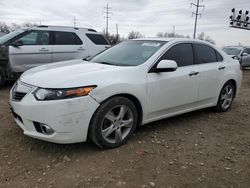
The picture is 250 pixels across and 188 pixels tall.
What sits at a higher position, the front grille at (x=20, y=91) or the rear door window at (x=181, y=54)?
the rear door window at (x=181, y=54)

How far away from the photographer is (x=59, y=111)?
323 cm

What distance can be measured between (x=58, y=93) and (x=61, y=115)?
260 mm

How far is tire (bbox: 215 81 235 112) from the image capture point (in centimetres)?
549

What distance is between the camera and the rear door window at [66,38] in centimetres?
814

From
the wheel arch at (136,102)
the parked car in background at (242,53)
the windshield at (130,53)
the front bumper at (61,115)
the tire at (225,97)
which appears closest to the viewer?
the front bumper at (61,115)

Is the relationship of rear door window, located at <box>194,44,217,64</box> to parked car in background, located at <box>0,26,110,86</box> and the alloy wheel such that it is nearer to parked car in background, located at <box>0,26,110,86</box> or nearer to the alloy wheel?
the alloy wheel

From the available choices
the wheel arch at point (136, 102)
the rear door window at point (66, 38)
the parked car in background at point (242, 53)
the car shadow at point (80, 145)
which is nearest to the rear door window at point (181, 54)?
the wheel arch at point (136, 102)

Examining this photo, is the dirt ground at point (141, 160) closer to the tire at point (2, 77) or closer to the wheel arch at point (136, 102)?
the wheel arch at point (136, 102)

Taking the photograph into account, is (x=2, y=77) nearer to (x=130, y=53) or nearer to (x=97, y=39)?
(x=97, y=39)

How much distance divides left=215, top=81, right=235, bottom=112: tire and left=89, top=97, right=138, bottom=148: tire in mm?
2299

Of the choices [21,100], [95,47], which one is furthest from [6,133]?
[95,47]

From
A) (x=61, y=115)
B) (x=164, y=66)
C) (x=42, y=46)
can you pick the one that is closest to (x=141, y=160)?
(x=61, y=115)

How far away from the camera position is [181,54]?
184 inches

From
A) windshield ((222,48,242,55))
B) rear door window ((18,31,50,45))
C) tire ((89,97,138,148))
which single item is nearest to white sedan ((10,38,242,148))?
tire ((89,97,138,148))
